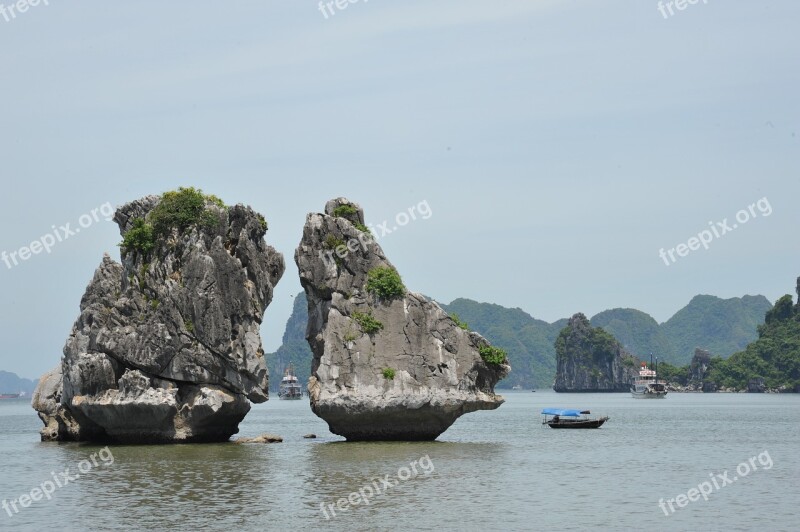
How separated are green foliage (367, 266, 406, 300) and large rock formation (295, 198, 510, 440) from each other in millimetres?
43

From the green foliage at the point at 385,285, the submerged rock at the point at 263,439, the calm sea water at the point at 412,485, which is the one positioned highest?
the green foliage at the point at 385,285

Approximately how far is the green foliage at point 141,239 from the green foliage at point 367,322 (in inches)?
364

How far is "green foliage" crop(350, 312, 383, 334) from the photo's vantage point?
46469 millimetres

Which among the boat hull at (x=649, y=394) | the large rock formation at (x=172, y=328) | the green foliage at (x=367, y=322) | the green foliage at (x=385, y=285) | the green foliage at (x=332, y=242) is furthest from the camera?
the boat hull at (x=649, y=394)

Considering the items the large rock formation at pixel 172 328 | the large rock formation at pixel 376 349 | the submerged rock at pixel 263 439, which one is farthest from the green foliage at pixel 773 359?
the large rock formation at pixel 172 328

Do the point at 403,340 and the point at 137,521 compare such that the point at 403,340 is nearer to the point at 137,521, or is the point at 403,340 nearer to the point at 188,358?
the point at 188,358

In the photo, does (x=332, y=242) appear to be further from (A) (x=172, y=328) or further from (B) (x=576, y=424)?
(B) (x=576, y=424)

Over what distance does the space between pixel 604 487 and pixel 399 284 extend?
15.1m

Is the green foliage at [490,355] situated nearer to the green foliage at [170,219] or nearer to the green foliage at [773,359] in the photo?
the green foliage at [170,219]

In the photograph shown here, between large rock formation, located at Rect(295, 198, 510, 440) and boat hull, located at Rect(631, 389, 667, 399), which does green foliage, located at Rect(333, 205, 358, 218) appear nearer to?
large rock formation, located at Rect(295, 198, 510, 440)

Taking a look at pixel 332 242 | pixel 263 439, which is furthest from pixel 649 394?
pixel 332 242

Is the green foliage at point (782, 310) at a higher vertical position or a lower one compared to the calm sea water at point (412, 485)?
higher

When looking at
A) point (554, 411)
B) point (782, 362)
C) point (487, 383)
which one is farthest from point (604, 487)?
point (782, 362)

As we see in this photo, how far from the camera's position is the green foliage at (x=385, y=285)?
153 feet
